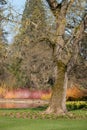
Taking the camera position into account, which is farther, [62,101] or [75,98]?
[75,98]

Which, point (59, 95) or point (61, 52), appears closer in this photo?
point (59, 95)

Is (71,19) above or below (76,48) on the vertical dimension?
above

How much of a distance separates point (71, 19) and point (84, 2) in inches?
65.9

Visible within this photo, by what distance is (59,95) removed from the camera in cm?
2558

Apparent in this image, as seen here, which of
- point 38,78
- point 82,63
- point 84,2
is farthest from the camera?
point 38,78

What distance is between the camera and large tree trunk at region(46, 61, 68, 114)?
25172mm

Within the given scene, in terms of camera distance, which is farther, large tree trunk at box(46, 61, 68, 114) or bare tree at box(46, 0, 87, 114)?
bare tree at box(46, 0, 87, 114)

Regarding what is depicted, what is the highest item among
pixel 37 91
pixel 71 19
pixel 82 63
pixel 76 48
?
pixel 71 19

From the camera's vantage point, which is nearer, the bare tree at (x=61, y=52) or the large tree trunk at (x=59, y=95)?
the large tree trunk at (x=59, y=95)

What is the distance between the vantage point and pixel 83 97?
172 feet

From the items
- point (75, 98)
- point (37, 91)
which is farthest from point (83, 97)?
point (37, 91)

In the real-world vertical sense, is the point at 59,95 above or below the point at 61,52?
below

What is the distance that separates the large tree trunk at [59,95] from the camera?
25.2 metres

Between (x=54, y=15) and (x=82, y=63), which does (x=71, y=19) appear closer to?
(x=54, y=15)
